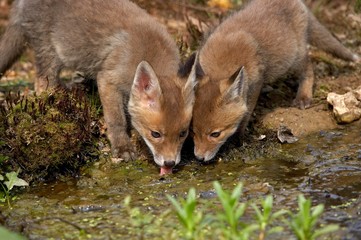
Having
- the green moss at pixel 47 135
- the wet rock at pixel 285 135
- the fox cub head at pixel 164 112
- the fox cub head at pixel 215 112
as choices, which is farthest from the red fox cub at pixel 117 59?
the wet rock at pixel 285 135

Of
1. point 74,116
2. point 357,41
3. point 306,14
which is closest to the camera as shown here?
point 74,116

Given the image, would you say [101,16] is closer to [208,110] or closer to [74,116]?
[74,116]

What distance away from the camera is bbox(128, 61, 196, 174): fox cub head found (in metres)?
5.41

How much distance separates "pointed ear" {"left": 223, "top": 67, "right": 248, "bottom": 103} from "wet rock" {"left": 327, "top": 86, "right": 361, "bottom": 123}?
47.9 inches

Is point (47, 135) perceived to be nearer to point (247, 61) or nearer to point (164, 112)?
point (164, 112)

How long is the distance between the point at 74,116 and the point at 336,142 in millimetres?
2482

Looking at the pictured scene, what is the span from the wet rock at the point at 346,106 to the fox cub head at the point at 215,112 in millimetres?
1245

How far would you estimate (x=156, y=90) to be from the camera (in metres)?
5.45

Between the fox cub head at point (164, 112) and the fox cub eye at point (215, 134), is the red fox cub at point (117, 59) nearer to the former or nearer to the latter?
the fox cub head at point (164, 112)

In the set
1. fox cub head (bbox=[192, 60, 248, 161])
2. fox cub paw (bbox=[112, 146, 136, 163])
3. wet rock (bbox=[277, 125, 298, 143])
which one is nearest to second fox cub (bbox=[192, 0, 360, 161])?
fox cub head (bbox=[192, 60, 248, 161])

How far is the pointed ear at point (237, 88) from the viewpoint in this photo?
218 inches

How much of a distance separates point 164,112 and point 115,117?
87cm

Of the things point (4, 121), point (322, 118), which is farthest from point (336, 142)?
point (4, 121)

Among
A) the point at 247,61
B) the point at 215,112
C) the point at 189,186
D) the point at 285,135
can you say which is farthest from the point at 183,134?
the point at 285,135
